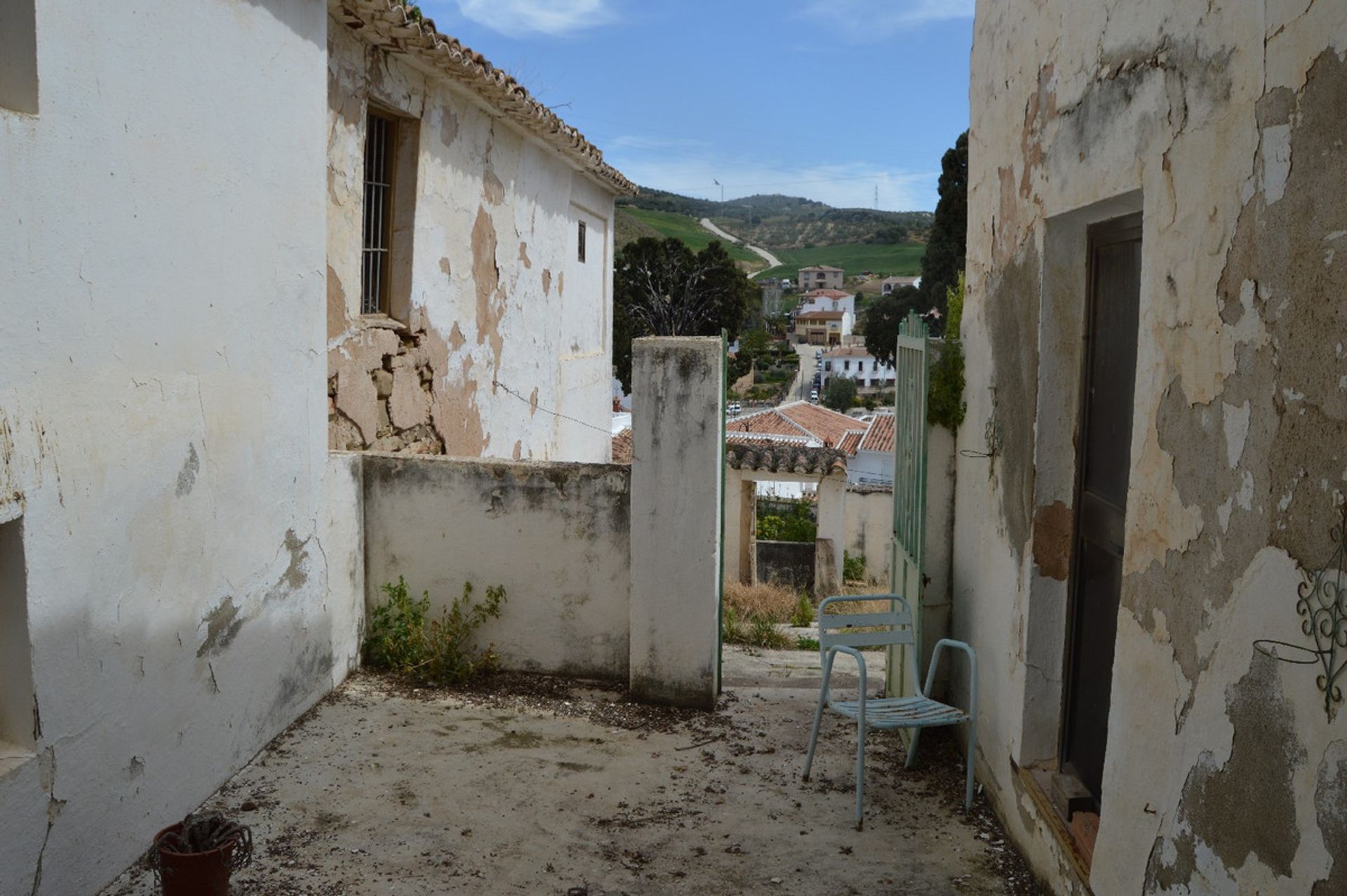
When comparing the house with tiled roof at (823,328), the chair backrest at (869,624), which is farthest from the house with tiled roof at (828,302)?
the chair backrest at (869,624)

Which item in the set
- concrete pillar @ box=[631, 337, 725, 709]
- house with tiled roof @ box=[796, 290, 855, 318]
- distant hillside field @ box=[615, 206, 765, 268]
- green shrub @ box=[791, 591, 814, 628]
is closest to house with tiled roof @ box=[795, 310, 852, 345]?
house with tiled roof @ box=[796, 290, 855, 318]

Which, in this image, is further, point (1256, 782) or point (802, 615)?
point (802, 615)

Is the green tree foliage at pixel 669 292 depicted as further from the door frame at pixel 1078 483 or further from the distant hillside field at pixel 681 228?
the distant hillside field at pixel 681 228

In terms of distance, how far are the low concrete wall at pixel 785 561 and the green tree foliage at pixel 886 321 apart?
73.3 ft

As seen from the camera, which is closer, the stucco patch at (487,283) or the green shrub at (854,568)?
the stucco patch at (487,283)

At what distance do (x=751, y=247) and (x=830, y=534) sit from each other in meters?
90.6

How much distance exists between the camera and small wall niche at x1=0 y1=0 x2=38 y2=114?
140 inches

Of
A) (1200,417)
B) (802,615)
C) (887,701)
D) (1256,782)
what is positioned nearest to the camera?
(1256,782)

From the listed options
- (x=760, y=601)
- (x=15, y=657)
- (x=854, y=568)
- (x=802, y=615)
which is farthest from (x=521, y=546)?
(x=854, y=568)

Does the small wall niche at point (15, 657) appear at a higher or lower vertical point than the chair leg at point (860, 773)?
higher

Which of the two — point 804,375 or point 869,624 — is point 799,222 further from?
point 869,624

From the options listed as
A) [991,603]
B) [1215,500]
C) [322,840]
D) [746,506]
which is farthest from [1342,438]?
[746,506]

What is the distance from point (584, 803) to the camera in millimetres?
4965

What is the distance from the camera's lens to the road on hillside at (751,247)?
329 ft
